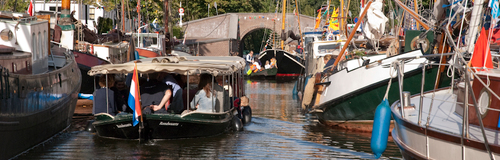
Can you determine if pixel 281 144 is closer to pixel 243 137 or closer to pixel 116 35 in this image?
pixel 243 137

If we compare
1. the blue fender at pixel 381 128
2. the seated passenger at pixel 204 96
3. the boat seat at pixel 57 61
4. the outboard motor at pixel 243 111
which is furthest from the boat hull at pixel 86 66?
the blue fender at pixel 381 128

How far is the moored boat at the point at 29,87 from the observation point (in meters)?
8.73

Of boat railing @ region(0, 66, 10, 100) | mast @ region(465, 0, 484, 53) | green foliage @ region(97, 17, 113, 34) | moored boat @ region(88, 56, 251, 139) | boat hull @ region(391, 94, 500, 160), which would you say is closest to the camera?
boat hull @ region(391, 94, 500, 160)

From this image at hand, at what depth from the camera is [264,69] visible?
37.8m

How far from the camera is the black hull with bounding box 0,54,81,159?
8.61 meters

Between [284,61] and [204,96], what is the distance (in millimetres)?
27758

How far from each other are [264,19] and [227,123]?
44.2m

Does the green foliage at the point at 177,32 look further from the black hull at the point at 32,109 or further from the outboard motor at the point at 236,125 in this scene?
the outboard motor at the point at 236,125

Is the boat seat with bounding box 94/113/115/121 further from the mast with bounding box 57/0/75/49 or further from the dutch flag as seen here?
the mast with bounding box 57/0/75/49

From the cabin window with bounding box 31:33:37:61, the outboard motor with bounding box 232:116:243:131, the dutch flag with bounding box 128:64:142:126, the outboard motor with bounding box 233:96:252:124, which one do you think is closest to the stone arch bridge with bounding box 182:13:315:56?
the outboard motor with bounding box 233:96:252:124

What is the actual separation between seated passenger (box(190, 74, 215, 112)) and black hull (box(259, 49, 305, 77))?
2700 cm

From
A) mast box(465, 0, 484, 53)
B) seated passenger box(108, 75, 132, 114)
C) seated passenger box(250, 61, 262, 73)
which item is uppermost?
mast box(465, 0, 484, 53)

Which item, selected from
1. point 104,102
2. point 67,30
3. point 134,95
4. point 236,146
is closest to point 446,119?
point 236,146

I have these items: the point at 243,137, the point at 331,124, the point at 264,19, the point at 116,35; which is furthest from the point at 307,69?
the point at 264,19
